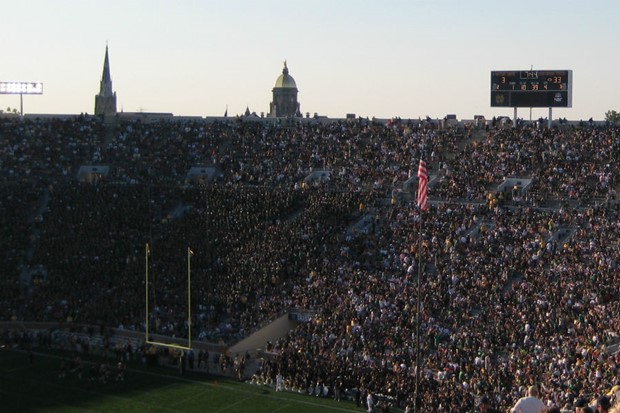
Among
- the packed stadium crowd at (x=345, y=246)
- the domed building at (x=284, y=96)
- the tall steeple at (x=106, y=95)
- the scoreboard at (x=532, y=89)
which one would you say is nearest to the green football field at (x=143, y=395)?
the packed stadium crowd at (x=345, y=246)

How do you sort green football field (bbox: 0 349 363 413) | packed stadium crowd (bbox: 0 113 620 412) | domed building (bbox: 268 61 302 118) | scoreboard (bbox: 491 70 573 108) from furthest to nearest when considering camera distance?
domed building (bbox: 268 61 302 118) → scoreboard (bbox: 491 70 573 108) → packed stadium crowd (bbox: 0 113 620 412) → green football field (bbox: 0 349 363 413)

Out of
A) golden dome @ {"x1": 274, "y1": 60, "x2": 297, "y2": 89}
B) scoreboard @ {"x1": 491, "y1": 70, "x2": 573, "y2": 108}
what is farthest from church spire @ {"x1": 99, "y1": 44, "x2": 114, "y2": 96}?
scoreboard @ {"x1": 491, "y1": 70, "x2": 573, "y2": 108}

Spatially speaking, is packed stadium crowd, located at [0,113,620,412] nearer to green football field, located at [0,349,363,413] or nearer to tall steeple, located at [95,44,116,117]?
green football field, located at [0,349,363,413]

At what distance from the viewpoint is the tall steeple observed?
4690 inches

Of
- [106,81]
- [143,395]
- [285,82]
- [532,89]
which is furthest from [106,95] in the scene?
[143,395]

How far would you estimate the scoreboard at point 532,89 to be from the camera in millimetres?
51531

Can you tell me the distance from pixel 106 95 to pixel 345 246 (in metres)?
84.7

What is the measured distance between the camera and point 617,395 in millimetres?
10539

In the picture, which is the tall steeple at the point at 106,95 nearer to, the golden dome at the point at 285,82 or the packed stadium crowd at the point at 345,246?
the golden dome at the point at 285,82

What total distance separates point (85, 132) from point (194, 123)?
6.80 meters

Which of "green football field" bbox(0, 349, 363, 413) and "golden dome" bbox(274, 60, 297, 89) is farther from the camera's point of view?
"golden dome" bbox(274, 60, 297, 89)

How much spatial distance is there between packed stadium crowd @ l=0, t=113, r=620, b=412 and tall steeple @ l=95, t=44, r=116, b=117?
56.9 m

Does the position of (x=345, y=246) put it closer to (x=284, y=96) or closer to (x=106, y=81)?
(x=284, y=96)

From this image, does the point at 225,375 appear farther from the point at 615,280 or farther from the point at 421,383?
the point at 615,280
